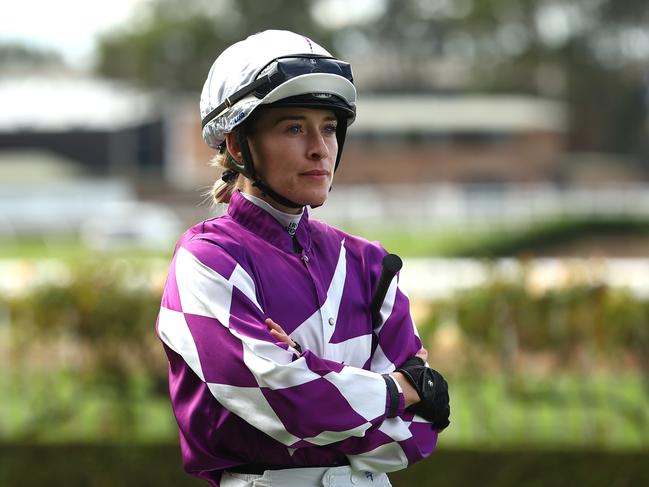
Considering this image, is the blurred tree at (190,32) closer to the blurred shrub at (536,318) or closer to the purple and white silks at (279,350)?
the blurred shrub at (536,318)

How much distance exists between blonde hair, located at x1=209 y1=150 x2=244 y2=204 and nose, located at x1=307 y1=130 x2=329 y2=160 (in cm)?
18

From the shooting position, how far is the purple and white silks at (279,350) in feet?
6.30

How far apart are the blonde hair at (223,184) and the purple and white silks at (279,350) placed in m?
0.06

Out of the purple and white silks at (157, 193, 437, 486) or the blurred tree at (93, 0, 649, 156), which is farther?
the blurred tree at (93, 0, 649, 156)

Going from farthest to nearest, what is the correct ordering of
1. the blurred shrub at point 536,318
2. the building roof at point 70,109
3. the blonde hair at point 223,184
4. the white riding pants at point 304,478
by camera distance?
the building roof at point 70,109
the blurred shrub at point 536,318
the blonde hair at point 223,184
the white riding pants at point 304,478

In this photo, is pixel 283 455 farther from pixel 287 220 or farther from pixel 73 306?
pixel 73 306

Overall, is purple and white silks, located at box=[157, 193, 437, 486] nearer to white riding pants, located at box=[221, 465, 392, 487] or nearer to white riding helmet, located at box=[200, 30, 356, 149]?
white riding pants, located at box=[221, 465, 392, 487]

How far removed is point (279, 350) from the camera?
192cm

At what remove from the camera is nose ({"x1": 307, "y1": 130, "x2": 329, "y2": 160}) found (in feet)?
6.71

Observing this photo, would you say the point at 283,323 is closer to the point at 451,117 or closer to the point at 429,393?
the point at 429,393

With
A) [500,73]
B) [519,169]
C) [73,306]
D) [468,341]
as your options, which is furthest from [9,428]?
[500,73]

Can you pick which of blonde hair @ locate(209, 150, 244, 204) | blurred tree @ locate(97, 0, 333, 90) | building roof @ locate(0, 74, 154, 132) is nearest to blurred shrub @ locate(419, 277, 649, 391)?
blonde hair @ locate(209, 150, 244, 204)

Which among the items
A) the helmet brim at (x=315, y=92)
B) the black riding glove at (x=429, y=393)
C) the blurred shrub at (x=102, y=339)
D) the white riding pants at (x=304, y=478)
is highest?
the helmet brim at (x=315, y=92)

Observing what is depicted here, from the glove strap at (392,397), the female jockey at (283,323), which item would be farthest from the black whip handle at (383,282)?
the glove strap at (392,397)
